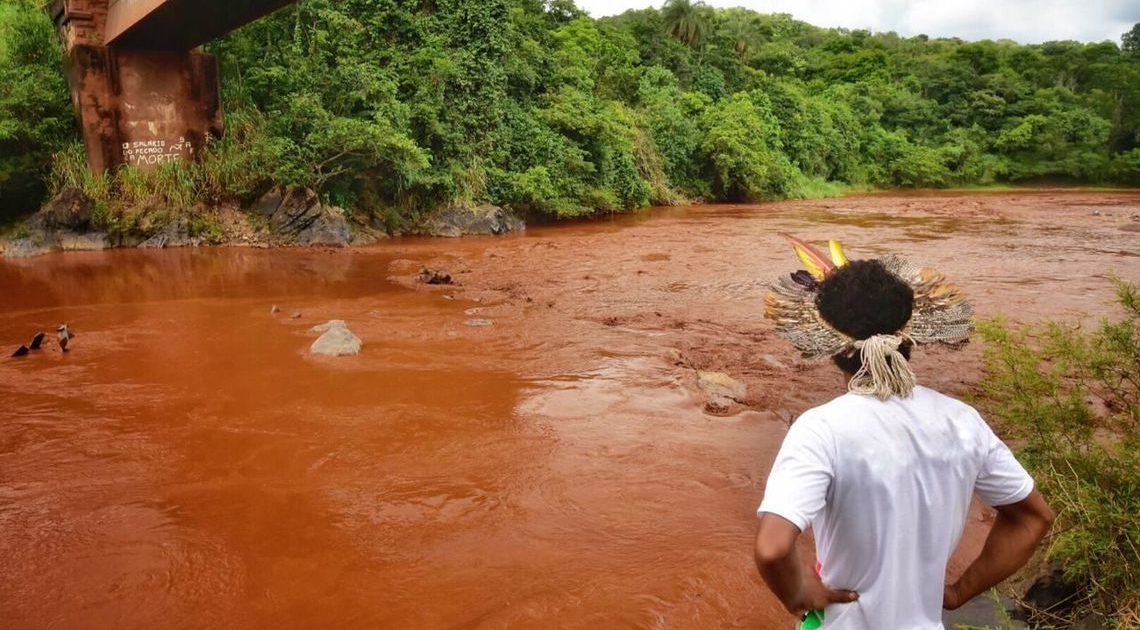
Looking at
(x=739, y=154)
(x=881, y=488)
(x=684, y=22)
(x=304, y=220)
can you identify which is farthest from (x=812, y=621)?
(x=684, y=22)

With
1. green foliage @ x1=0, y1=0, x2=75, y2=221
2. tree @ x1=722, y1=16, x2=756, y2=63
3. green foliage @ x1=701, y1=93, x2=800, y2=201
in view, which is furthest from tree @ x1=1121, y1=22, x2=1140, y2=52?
green foliage @ x1=0, y1=0, x2=75, y2=221

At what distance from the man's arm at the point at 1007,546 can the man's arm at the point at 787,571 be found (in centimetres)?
34

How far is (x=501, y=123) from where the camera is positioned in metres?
19.5

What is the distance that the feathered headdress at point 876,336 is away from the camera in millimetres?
1644

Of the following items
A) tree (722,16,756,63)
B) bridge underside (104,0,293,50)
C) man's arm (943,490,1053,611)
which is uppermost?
tree (722,16,756,63)

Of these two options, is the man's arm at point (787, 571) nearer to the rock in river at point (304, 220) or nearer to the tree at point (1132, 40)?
the rock in river at point (304, 220)

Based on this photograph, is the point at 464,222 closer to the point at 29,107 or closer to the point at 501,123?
the point at 501,123

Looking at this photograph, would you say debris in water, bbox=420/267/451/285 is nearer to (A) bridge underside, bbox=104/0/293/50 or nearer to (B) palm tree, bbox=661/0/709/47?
(A) bridge underside, bbox=104/0/293/50

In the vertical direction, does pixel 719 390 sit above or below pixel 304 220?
below

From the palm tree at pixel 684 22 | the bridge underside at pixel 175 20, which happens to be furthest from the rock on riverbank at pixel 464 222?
the palm tree at pixel 684 22

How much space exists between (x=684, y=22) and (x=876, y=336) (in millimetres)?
43552

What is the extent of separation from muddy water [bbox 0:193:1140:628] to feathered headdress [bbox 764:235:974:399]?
1.65 metres

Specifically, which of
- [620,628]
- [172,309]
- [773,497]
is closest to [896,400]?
[773,497]

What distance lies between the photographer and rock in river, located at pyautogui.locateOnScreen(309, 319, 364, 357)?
6961mm
